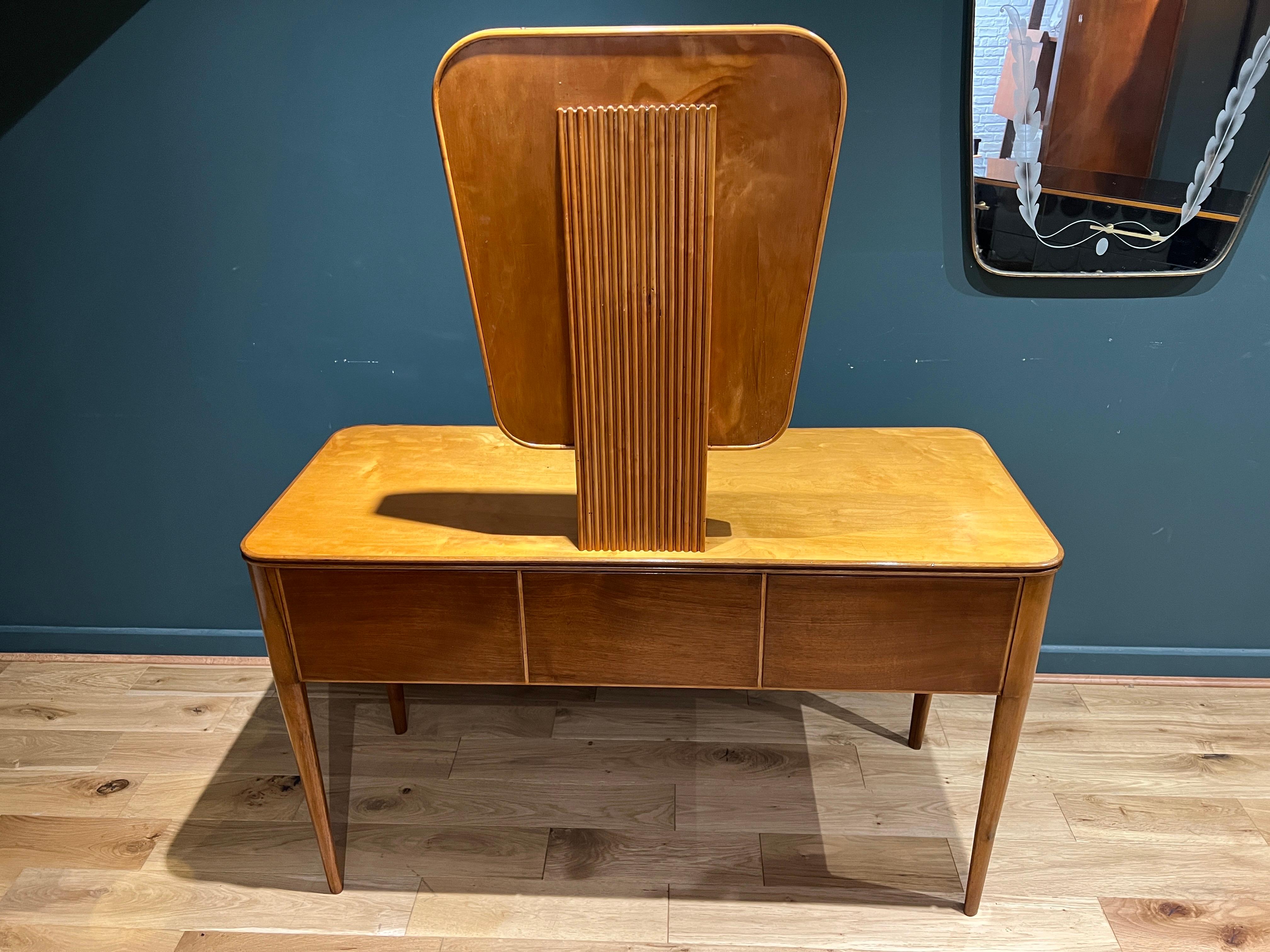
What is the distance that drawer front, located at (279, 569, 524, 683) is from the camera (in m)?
1.28

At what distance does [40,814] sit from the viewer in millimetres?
1725

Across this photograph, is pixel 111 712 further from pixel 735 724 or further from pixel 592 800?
pixel 735 724

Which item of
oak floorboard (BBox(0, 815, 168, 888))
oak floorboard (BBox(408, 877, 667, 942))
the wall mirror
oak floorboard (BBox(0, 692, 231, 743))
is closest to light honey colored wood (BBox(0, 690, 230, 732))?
oak floorboard (BBox(0, 692, 231, 743))

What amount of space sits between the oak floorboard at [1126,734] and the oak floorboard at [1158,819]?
139 millimetres

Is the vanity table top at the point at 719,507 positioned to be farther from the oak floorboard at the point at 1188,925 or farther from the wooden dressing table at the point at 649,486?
the oak floorboard at the point at 1188,925

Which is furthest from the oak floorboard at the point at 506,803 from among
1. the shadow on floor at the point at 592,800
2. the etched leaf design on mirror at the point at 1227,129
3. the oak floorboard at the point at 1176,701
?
the etched leaf design on mirror at the point at 1227,129

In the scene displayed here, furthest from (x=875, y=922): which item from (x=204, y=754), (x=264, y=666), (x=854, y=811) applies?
(x=264, y=666)

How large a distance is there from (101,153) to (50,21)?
23 centimetres

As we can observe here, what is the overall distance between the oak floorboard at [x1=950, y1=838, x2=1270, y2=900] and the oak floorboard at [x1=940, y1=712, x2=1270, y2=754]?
26 centimetres

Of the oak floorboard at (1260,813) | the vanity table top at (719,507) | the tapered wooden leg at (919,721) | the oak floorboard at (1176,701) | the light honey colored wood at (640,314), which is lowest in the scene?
the oak floorboard at (1176,701)

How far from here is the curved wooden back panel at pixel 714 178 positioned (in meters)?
1.02

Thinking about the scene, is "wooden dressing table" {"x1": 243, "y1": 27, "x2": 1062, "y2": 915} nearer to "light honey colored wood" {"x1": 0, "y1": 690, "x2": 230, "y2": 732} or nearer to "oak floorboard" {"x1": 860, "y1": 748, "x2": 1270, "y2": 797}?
"oak floorboard" {"x1": 860, "y1": 748, "x2": 1270, "y2": 797}

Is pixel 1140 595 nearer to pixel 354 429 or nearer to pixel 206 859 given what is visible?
pixel 354 429

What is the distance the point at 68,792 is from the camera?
5.82 ft
